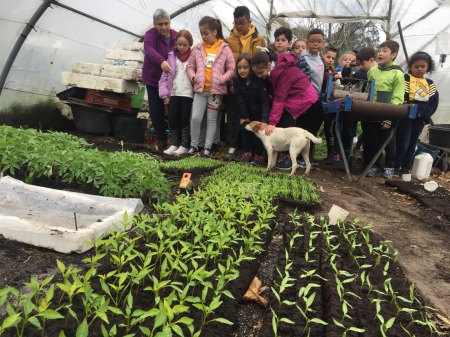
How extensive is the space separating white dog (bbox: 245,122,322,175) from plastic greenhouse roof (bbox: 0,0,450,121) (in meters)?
4.58

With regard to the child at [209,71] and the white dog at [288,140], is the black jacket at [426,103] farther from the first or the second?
the child at [209,71]

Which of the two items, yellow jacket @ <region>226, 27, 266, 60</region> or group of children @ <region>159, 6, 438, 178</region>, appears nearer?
group of children @ <region>159, 6, 438, 178</region>

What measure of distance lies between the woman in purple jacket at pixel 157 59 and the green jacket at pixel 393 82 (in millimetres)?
3251

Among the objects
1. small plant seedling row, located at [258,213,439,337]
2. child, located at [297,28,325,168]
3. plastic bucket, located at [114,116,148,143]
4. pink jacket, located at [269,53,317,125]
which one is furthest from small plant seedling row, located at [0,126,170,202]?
plastic bucket, located at [114,116,148,143]

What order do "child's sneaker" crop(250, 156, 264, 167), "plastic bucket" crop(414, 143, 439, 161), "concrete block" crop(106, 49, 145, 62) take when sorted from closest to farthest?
"child's sneaker" crop(250, 156, 264, 167) < "plastic bucket" crop(414, 143, 439, 161) < "concrete block" crop(106, 49, 145, 62)

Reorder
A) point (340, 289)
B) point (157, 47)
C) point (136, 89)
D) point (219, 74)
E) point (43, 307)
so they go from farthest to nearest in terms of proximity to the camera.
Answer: point (136, 89) → point (157, 47) → point (219, 74) → point (340, 289) → point (43, 307)

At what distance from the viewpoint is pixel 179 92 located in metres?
6.45

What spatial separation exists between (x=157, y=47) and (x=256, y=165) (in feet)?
8.60

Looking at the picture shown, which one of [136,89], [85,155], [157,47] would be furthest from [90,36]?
[85,155]

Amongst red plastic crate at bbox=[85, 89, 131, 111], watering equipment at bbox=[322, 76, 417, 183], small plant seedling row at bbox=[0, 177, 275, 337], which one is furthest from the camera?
red plastic crate at bbox=[85, 89, 131, 111]

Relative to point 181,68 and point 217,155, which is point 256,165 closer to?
point 217,155

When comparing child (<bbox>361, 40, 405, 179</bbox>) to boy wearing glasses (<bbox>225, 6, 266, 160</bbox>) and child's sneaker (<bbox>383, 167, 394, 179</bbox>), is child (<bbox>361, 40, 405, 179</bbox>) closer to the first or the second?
child's sneaker (<bbox>383, 167, 394, 179</bbox>)

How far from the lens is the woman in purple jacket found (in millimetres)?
6441

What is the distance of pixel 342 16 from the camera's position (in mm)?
9977
